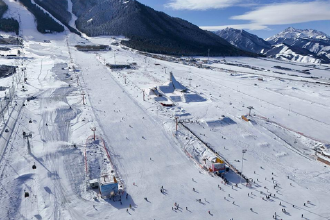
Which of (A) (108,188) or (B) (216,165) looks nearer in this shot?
(A) (108,188)

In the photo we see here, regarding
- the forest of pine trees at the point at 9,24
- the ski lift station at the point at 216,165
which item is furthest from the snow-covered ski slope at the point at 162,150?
the forest of pine trees at the point at 9,24

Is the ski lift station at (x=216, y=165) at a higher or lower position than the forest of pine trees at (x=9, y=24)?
lower

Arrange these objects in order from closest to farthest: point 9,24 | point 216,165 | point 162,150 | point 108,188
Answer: point 108,188, point 216,165, point 162,150, point 9,24

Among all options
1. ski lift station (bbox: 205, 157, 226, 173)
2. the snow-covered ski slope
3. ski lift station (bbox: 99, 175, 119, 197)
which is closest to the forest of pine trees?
the snow-covered ski slope

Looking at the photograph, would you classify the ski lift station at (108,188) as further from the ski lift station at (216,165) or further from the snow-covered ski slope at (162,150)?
the ski lift station at (216,165)

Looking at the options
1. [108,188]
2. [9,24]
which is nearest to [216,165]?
[108,188]

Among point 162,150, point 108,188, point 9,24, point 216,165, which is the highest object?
point 9,24

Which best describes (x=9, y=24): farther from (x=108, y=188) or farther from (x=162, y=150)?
(x=108, y=188)

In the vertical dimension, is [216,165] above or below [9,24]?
below

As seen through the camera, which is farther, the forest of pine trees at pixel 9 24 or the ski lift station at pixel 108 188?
the forest of pine trees at pixel 9 24
